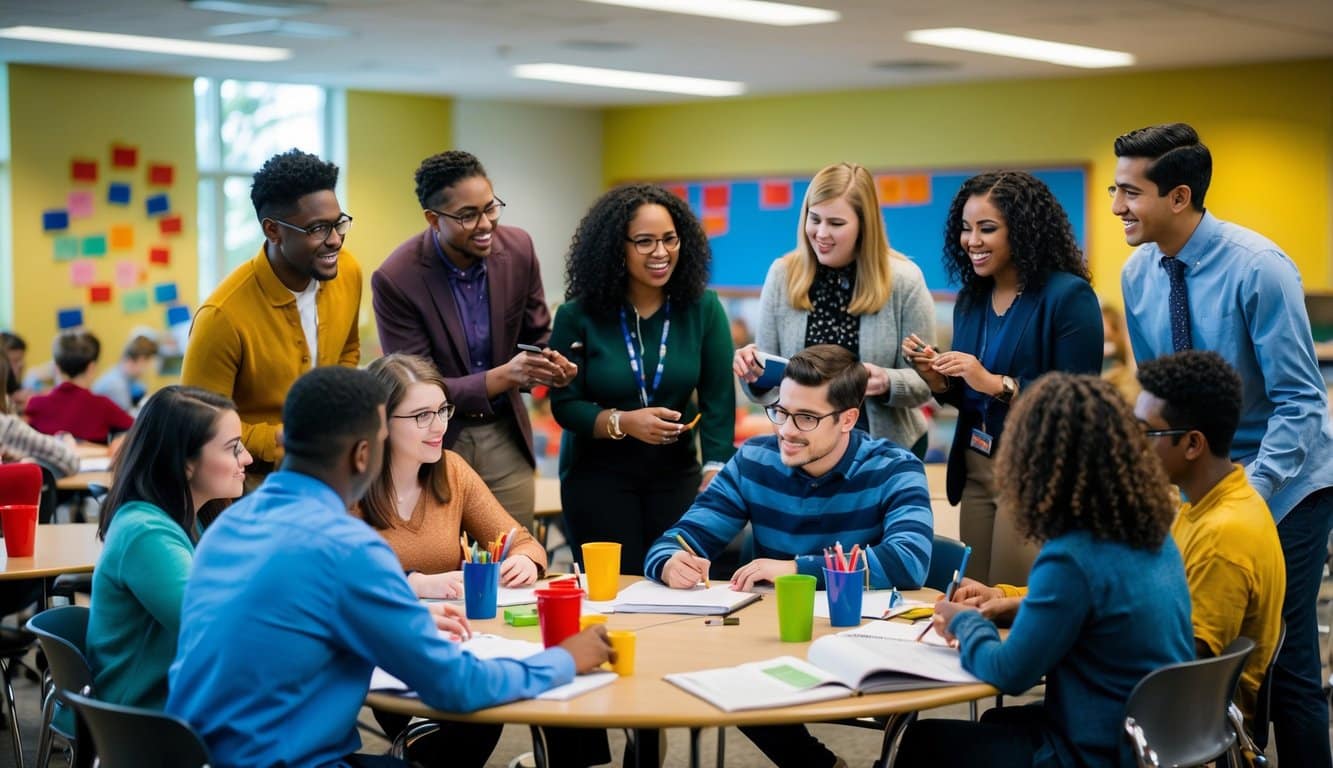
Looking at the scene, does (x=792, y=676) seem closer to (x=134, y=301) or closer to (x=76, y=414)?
(x=76, y=414)

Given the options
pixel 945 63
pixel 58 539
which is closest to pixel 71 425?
pixel 58 539

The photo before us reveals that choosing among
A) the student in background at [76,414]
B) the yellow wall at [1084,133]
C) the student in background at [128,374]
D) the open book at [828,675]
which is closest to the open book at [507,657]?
the open book at [828,675]

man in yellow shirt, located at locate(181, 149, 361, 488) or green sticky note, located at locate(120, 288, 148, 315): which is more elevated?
man in yellow shirt, located at locate(181, 149, 361, 488)

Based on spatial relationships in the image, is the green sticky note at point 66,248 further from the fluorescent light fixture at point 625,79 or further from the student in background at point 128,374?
the fluorescent light fixture at point 625,79

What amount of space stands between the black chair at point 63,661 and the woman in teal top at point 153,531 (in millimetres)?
54

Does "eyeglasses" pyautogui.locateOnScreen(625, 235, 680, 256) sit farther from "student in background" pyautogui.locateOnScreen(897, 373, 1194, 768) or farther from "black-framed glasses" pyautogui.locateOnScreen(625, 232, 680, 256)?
"student in background" pyautogui.locateOnScreen(897, 373, 1194, 768)

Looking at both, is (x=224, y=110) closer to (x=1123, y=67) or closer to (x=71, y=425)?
(x=71, y=425)

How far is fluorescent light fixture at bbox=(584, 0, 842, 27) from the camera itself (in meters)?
7.55

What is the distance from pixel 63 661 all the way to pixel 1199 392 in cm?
217

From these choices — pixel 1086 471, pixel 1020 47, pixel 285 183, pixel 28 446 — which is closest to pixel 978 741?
pixel 1086 471

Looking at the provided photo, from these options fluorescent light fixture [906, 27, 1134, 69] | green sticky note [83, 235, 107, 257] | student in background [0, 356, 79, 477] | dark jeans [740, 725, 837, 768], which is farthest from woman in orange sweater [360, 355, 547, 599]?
green sticky note [83, 235, 107, 257]

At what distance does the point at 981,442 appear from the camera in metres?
3.70

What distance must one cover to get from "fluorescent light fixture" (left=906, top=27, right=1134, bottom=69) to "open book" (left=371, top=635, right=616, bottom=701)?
21.2 ft

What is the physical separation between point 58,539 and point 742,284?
8779mm
